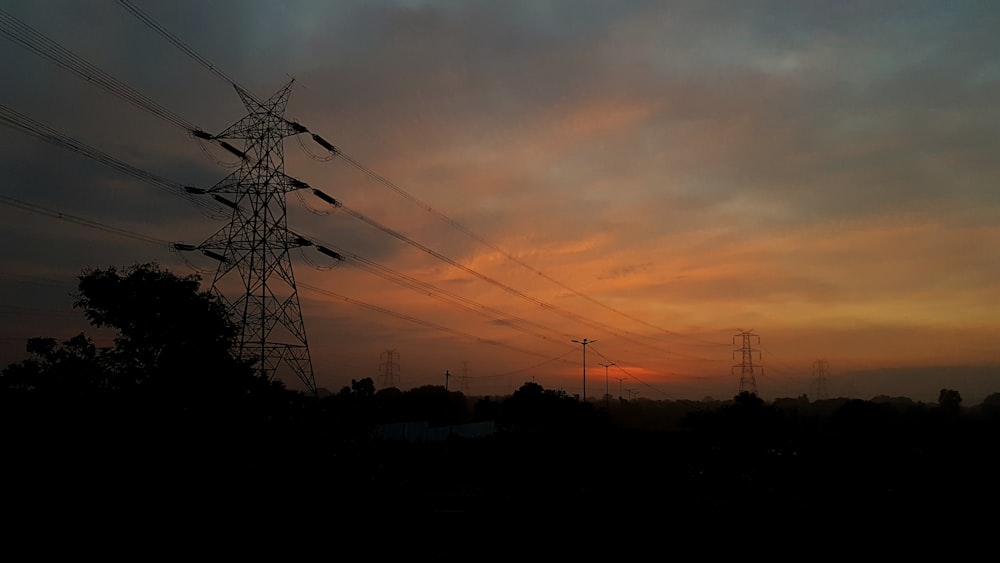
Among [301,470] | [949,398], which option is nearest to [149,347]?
[301,470]

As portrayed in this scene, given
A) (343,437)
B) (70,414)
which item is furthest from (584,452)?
(70,414)

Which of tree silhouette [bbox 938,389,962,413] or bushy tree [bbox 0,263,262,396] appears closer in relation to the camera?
bushy tree [bbox 0,263,262,396]

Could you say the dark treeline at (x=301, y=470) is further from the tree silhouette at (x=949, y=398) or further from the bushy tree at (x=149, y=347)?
the tree silhouette at (x=949, y=398)

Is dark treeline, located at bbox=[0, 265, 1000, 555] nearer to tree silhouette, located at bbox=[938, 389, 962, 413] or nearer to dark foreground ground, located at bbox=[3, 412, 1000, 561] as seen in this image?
dark foreground ground, located at bbox=[3, 412, 1000, 561]

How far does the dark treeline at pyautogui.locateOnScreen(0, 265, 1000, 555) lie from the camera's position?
21.8 m

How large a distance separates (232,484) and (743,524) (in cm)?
1869

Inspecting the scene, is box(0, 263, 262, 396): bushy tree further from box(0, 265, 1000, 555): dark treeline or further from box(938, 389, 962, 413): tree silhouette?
box(938, 389, 962, 413): tree silhouette

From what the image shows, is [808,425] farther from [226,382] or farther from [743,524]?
[226,382]

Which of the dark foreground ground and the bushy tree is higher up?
the bushy tree

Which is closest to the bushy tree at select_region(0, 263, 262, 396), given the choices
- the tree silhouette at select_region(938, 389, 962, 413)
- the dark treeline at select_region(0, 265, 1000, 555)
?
the dark treeline at select_region(0, 265, 1000, 555)

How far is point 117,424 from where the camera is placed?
23703 mm

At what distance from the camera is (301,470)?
29.8 meters

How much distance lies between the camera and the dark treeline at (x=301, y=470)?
71.6 feet

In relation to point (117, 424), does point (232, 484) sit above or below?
below
